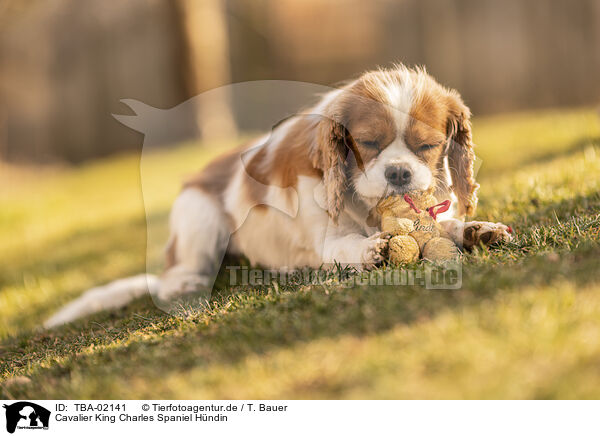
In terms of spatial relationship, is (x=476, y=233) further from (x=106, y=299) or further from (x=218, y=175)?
(x=106, y=299)

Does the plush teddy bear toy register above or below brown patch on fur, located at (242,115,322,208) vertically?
below

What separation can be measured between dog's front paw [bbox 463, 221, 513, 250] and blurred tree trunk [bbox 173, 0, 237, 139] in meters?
8.30

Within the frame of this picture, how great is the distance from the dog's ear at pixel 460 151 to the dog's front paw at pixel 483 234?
0.26 m

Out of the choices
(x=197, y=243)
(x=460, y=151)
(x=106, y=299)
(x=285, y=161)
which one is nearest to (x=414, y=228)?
(x=460, y=151)

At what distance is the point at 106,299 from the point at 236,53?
443 inches

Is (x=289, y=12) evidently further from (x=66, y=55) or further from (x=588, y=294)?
(x=588, y=294)

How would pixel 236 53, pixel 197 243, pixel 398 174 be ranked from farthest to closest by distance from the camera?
pixel 236 53, pixel 197 243, pixel 398 174

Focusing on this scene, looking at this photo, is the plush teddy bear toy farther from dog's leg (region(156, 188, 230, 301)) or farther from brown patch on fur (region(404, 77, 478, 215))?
dog's leg (region(156, 188, 230, 301))

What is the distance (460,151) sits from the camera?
312cm
